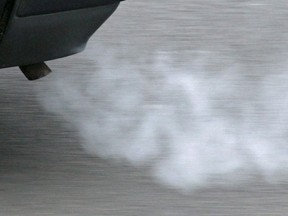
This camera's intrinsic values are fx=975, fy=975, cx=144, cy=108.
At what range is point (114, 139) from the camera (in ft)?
17.2

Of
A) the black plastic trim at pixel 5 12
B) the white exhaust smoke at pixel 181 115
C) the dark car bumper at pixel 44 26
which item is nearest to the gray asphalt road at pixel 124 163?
the white exhaust smoke at pixel 181 115

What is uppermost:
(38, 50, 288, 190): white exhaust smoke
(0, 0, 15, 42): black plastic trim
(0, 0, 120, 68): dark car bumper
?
(0, 0, 15, 42): black plastic trim

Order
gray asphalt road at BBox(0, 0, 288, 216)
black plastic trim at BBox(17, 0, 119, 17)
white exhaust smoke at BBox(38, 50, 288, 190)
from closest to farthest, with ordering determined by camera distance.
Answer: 1. black plastic trim at BBox(17, 0, 119, 17)
2. gray asphalt road at BBox(0, 0, 288, 216)
3. white exhaust smoke at BBox(38, 50, 288, 190)

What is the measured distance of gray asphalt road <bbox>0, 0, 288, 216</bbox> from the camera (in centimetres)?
444

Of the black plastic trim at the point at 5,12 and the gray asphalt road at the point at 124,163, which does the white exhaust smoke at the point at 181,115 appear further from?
the black plastic trim at the point at 5,12

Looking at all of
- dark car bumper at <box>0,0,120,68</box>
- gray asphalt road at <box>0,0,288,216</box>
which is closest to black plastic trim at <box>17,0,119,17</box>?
dark car bumper at <box>0,0,120,68</box>

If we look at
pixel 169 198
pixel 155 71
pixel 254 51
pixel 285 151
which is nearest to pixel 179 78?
pixel 155 71

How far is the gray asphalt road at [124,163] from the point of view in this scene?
4438 mm

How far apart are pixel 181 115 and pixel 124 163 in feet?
2.35

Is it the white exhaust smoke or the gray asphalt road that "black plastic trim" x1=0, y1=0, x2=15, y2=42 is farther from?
the white exhaust smoke

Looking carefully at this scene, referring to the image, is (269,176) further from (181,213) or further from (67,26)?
(67,26)

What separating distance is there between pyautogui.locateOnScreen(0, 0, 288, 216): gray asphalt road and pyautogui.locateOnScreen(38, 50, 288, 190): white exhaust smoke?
0.04 m

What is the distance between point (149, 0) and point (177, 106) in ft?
6.54

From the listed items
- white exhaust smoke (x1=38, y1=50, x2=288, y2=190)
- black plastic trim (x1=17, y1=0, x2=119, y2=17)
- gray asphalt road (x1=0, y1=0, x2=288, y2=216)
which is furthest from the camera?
white exhaust smoke (x1=38, y1=50, x2=288, y2=190)
